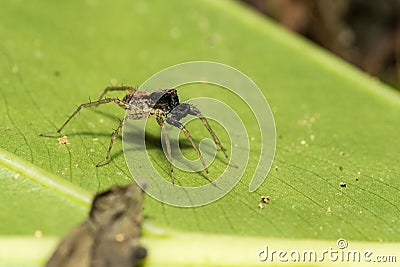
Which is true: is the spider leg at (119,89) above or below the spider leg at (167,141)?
above

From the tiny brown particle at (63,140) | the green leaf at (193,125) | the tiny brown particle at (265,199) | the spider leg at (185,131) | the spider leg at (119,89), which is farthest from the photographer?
the spider leg at (119,89)

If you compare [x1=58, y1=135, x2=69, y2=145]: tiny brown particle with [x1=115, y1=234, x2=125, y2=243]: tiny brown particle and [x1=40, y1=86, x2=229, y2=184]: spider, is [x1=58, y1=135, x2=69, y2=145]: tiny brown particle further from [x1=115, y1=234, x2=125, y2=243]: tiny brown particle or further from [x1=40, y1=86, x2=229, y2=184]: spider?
[x1=115, y1=234, x2=125, y2=243]: tiny brown particle

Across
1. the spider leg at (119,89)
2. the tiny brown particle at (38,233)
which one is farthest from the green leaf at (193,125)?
the spider leg at (119,89)

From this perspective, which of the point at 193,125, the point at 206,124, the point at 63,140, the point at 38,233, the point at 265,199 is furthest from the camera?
the point at 193,125

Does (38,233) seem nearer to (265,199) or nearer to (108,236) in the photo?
(108,236)

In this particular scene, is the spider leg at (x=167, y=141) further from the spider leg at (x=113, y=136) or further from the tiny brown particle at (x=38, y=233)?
the tiny brown particle at (x=38, y=233)

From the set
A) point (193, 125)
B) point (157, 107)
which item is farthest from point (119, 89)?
point (193, 125)

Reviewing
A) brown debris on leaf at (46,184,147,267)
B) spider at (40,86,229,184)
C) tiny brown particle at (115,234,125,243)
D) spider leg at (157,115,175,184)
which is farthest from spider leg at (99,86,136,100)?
tiny brown particle at (115,234,125,243)

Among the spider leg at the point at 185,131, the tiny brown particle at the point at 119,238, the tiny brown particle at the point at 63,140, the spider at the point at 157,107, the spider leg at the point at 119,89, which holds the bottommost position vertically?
the tiny brown particle at the point at 119,238

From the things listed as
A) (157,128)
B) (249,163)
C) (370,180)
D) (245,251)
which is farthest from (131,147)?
(370,180)
